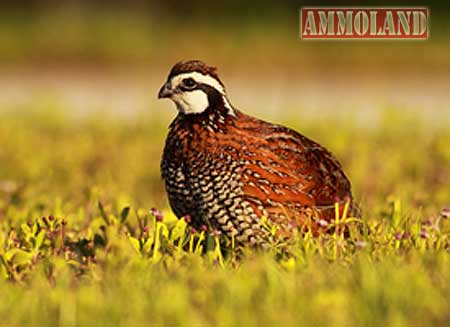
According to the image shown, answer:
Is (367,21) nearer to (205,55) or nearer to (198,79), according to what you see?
(198,79)

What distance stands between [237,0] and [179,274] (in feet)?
60.2

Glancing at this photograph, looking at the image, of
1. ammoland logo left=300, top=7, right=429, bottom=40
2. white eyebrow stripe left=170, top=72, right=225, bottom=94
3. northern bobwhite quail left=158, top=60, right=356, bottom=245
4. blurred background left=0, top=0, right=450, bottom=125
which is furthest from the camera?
blurred background left=0, top=0, right=450, bottom=125

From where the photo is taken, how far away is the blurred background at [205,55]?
14820 mm

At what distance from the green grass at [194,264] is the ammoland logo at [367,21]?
3.63 feet

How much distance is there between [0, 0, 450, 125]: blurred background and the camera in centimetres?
1482

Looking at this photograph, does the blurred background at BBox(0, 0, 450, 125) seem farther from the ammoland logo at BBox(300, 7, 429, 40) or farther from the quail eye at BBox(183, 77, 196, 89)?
the quail eye at BBox(183, 77, 196, 89)

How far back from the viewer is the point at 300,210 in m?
5.45

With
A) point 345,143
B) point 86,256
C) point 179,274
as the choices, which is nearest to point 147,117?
point 345,143

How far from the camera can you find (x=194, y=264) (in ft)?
16.0

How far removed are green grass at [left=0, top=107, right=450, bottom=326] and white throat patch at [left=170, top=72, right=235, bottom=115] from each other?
0.61 meters

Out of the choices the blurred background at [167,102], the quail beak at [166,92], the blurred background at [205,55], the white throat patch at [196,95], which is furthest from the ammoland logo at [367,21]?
the blurred background at [205,55]

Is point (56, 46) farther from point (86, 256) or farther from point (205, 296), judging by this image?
point (205, 296)

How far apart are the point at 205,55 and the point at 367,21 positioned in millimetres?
11199

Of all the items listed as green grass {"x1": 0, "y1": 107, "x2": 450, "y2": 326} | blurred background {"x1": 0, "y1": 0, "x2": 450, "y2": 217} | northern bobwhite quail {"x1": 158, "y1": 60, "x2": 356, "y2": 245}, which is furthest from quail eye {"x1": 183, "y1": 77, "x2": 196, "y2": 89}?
blurred background {"x1": 0, "y1": 0, "x2": 450, "y2": 217}
